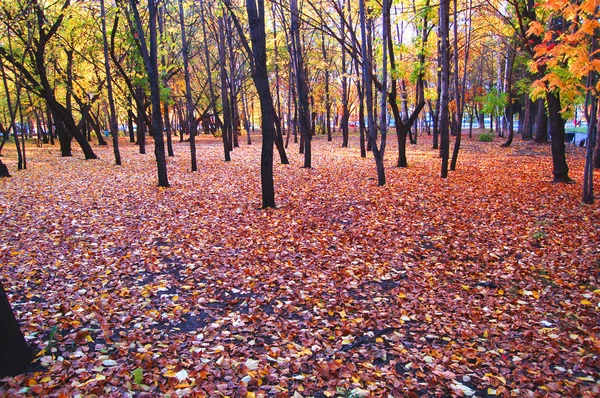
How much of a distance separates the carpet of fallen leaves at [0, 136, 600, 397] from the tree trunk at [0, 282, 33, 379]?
117mm

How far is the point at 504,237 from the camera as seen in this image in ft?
23.2

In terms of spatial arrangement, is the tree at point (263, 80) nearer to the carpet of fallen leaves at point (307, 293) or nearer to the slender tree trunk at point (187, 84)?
the carpet of fallen leaves at point (307, 293)

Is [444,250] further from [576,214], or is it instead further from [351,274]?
[576,214]

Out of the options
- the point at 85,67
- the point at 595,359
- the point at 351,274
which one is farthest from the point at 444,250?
the point at 85,67

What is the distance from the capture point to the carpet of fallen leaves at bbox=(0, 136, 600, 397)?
345 centimetres

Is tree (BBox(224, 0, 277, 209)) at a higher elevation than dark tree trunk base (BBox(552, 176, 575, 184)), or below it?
higher

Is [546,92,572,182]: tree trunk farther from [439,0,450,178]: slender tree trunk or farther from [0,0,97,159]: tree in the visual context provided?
[0,0,97,159]: tree

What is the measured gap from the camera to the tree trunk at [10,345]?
3.09 meters

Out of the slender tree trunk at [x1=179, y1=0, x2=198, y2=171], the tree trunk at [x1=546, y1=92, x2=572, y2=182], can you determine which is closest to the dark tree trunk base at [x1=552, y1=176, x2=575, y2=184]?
the tree trunk at [x1=546, y1=92, x2=572, y2=182]

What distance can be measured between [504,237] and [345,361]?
4854 millimetres

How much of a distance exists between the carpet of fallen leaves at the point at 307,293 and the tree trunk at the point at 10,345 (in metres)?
0.12

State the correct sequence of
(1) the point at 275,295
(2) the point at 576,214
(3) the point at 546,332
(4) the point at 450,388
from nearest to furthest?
1. (4) the point at 450,388
2. (3) the point at 546,332
3. (1) the point at 275,295
4. (2) the point at 576,214

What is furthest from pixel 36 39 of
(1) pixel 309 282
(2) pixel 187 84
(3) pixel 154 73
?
(1) pixel 309 282

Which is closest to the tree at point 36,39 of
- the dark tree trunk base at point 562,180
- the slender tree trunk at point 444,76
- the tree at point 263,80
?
the tree at point 263,80
